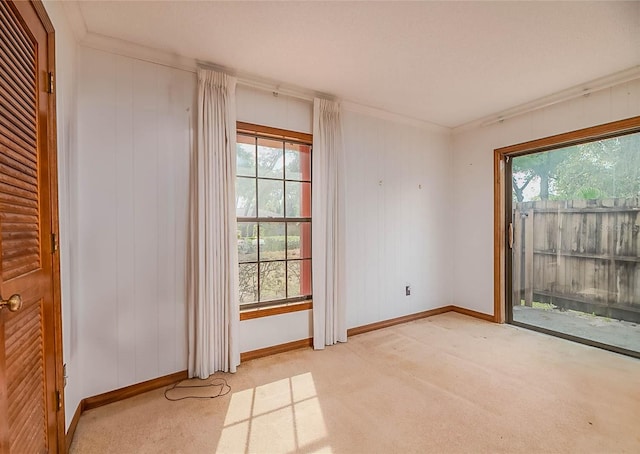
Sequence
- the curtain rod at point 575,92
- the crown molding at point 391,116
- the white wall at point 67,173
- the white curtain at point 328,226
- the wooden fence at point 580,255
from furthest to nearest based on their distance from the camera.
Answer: the crown molding at point 391,116 → the white curtain at point 328,226 → the wooden fence at point 580,255 → the curtain rod at point 575,92 → the white wall at point 67,173

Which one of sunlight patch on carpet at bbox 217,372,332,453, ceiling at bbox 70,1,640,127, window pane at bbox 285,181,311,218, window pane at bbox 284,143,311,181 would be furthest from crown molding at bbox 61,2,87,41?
sunlight patch on carpet at bbox 217,372,332,453

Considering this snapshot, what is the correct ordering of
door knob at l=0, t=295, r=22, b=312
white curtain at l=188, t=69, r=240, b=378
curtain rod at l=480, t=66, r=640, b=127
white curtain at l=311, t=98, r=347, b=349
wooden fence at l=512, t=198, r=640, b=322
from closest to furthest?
1. door knob at l=0, t=295, r=22, b=312
2. white curtain at l=188, t=69, r=240, b=378
3. curtain rod at l=480, t=66, r=640, b=127
4. wooden fence at l=512, t=198, r=640, b=322
5. white curtain at l=311, t=98, r=347, b=349

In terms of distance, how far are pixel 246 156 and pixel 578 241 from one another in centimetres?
362

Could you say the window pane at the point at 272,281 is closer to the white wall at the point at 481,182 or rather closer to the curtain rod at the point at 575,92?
the white wall at the point at 481,182

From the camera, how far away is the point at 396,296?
387cm

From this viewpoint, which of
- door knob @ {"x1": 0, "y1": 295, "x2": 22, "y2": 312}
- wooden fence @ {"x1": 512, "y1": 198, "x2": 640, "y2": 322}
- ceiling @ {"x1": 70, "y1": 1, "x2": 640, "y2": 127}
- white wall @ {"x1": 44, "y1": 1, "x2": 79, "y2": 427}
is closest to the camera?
door knob @ {"x1": 0, "y1": 295, "x2": 22, "y2": 312}

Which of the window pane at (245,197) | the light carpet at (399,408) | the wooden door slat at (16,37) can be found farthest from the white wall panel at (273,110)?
the light carpet at (399,408)

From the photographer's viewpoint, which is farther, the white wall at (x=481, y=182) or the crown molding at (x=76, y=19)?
the white wall at (x=481, y=182)

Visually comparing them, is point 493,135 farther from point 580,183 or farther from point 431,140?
point 580,183

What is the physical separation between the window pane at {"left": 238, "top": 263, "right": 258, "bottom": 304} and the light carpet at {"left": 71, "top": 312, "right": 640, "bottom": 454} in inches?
22.8

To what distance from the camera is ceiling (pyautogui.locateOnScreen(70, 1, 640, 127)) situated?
1.91 metres

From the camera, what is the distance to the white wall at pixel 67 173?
5.69ft

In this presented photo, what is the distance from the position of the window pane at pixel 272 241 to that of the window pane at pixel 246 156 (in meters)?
0.53

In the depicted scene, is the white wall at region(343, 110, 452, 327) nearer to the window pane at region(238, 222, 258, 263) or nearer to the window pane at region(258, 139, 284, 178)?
the window pane at region(258, 139, 284, 178)
